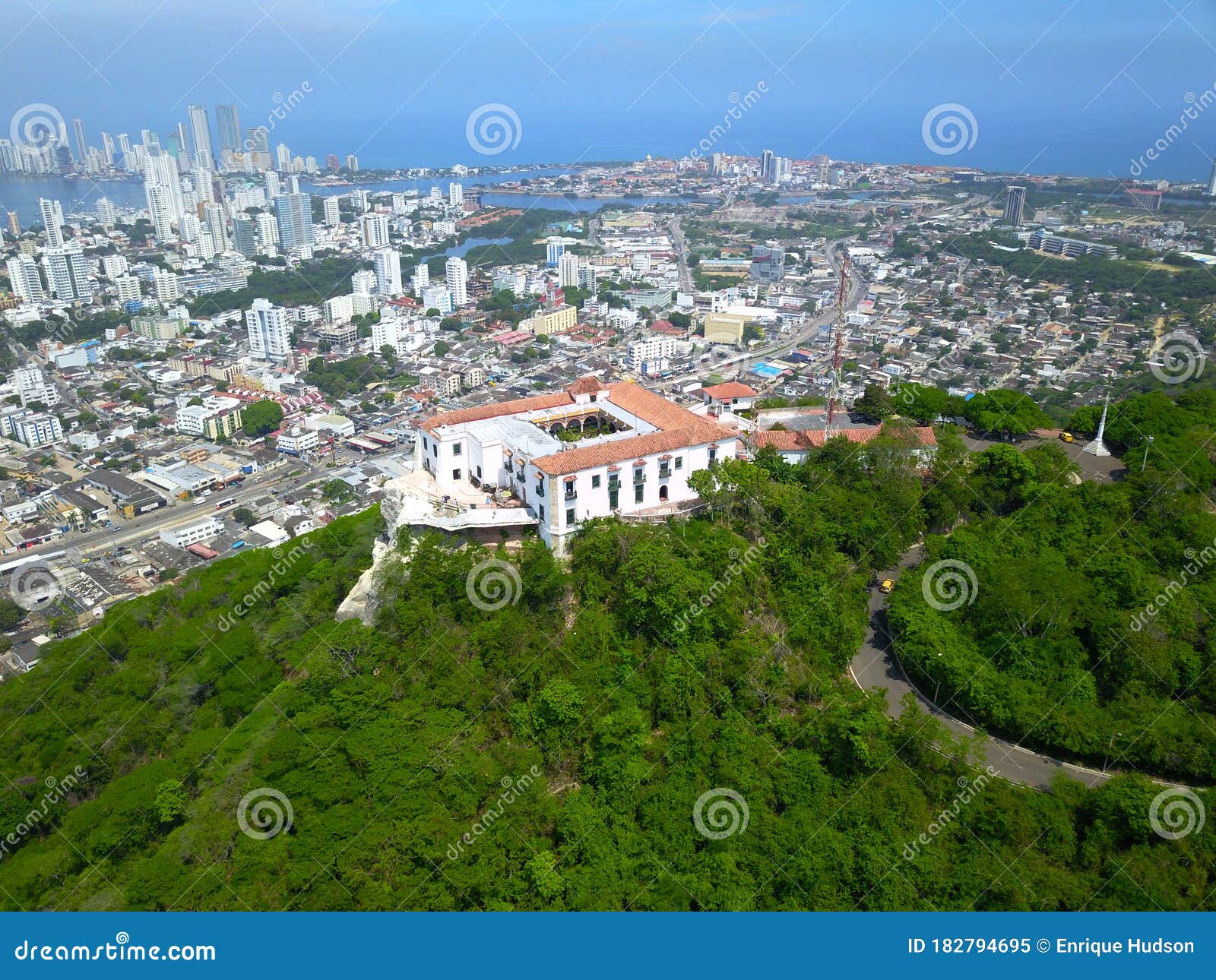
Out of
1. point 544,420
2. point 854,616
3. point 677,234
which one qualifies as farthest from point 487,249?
point 854,616

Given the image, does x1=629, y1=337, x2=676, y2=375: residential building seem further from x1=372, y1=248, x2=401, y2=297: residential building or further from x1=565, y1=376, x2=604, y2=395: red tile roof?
x1=565, y1=376, x2=604, y2=395: red tile roof

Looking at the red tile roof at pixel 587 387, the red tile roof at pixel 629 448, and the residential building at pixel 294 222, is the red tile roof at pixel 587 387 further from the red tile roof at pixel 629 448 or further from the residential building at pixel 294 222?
the residential building at pixel 294 222

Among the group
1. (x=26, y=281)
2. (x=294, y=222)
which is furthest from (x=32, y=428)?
(x=294, y=222)

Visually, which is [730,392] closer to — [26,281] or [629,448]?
[629,448]

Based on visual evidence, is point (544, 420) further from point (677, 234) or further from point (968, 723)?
point (677, 234)

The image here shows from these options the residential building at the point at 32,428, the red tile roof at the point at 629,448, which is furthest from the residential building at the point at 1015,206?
the residential building at the point at 32,428
